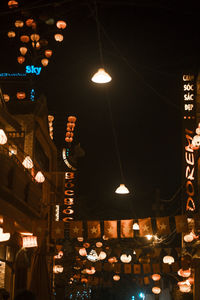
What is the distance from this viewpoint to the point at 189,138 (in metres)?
24.9

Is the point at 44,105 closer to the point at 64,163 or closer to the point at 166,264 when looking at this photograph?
the point at 64,163

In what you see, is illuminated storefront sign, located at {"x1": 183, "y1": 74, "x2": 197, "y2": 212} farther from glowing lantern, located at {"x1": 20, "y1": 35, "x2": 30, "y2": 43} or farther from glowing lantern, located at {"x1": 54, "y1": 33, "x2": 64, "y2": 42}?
glowing lantern, located at {"x1": 20, "y1": 35, "x2": 30, "y2": 43}

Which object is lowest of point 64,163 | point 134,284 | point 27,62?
point 134,284

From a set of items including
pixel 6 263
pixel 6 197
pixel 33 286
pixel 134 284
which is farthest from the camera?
pixel 134 284

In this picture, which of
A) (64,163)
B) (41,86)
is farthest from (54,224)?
(41,86)

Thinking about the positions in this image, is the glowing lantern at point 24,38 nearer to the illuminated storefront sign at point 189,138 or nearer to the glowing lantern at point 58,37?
the glowing lantern at point 58,37

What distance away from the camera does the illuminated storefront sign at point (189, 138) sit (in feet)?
78.7

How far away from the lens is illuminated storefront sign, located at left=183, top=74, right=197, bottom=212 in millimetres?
24000

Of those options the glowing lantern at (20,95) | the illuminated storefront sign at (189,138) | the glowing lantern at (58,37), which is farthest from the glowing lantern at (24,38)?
the illuminated storefront sign at (189,138)

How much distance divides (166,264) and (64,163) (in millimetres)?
10882

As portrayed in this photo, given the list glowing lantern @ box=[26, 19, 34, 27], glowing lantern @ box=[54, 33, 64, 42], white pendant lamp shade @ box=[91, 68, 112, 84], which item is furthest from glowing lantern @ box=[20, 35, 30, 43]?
white pendant lamp shade @ box=[91, 68, 112, 84]

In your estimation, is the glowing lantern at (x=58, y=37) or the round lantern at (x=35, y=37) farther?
the glowing lantern at (x=58, y=37)

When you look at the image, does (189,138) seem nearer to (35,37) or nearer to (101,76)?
(35,37)

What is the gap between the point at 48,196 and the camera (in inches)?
958
